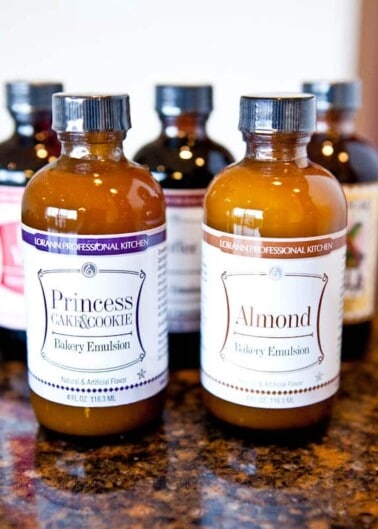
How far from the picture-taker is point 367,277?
0.83 metres

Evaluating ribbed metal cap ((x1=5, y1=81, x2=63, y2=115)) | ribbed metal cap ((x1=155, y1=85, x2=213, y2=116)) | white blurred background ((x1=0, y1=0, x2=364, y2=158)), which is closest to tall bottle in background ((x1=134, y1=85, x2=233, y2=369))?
ribbed metal cap ((x1=155, y1=85, x2=213, y2=116))

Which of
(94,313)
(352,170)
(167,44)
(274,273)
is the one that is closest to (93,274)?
(94,313)

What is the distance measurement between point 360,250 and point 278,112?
26cm

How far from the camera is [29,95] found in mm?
750

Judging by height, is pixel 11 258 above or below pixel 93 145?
below

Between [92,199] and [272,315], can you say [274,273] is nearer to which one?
[272,315]

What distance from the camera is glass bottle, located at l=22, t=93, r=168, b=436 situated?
601 mm

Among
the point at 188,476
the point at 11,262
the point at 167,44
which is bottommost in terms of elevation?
the point at 188,476

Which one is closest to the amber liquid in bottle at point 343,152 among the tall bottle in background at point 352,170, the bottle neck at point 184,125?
the tall bottle in background at point 352,170

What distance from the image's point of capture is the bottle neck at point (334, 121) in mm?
792

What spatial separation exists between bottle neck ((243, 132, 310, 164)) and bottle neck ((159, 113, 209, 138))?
0.50 feet

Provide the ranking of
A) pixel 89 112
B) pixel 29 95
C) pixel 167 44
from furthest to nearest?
pixel 167 44, pixel 29 95, pixel 89 112

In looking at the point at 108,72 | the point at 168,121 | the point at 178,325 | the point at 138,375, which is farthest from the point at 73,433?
the point at 108,72

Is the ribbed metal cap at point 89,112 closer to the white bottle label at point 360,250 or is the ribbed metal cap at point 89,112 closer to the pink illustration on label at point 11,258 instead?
the pink illustration on label at point 11,258
